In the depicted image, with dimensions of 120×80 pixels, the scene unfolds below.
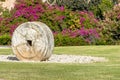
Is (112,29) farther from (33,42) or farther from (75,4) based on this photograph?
(33,42)

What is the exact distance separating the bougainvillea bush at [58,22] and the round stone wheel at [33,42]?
16249 millimetres

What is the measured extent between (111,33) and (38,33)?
64.4ft

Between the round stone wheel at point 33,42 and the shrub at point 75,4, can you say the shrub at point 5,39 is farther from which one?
the round stone wheel at point 33,42

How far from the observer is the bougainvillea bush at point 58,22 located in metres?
36.3

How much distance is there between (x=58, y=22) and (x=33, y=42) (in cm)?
1911

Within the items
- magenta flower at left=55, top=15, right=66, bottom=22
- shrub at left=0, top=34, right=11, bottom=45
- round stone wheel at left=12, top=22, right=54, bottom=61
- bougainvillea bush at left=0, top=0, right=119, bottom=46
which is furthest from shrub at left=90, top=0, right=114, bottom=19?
round stone wheel at left=12, top=22, right=54, bottom=61

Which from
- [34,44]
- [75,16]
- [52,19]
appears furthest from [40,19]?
[34,44]

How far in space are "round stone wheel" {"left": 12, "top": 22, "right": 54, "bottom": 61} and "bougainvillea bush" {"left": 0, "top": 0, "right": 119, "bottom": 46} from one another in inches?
640

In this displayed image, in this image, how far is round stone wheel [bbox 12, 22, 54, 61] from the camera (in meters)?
18.8

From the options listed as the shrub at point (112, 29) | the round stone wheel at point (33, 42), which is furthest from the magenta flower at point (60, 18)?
the round stone wheel at point (33, 42)

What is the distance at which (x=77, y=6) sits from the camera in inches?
1975

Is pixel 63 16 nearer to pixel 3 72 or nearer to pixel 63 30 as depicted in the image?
pixel 63 30

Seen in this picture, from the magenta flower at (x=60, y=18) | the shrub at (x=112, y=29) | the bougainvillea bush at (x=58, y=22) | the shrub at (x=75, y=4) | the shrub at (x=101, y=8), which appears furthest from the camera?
the shrub at (x=101, y=8)

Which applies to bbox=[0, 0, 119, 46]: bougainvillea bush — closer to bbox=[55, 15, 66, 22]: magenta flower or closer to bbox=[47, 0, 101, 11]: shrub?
bbox=[55, 15, 66, 22]: magenta flower
